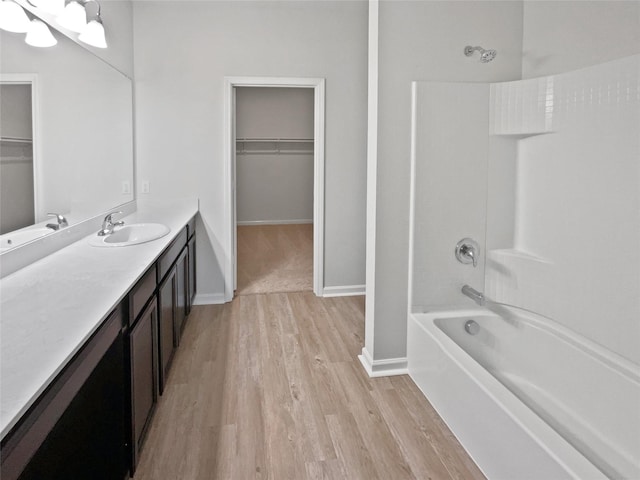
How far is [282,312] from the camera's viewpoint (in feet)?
12.9

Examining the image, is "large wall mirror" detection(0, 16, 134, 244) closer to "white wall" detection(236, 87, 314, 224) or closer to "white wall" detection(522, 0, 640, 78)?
"white wall" detection(522, 0, 640, 78)

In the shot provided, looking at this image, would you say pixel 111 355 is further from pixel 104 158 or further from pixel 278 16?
pixel 278 16

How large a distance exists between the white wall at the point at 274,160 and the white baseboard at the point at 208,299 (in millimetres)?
4162

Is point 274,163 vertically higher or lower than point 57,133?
higher

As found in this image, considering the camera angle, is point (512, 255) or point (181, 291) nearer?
point (512, 255)

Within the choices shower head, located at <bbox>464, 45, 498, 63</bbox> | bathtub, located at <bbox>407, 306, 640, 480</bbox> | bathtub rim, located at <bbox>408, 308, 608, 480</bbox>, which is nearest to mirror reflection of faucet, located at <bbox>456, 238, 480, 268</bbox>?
bathtub, located at <bbox>407, 306, 640, 480</bbox>

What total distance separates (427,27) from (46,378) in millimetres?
2415

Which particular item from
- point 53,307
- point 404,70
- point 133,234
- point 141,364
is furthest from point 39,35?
point 404,70

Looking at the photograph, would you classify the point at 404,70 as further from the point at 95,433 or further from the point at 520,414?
the point at 95,433

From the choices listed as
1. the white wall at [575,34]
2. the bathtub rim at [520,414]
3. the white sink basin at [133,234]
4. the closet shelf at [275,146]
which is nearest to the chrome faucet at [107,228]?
the white sink basin at [133,234]

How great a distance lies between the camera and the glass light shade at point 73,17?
2.43 metres

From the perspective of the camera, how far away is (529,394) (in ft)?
7.46

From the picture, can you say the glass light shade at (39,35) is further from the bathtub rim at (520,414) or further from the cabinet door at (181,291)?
the bathtub rim at (520,414)

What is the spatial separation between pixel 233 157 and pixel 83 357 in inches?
118
